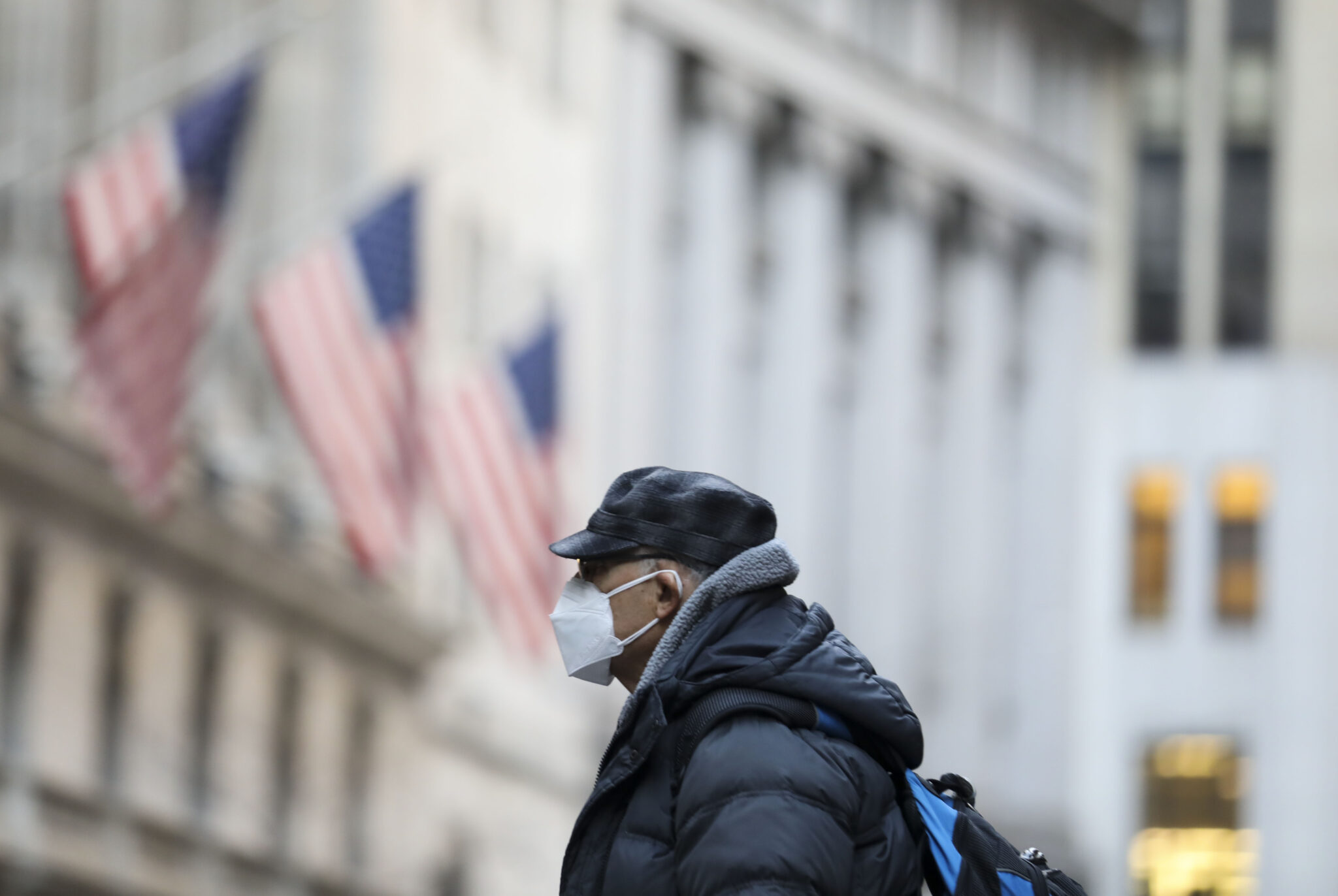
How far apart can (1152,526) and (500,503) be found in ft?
92.3

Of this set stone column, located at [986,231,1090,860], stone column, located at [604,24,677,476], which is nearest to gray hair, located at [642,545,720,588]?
stone column, located at [604,24,677,476]

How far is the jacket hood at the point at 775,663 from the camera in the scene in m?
4.43

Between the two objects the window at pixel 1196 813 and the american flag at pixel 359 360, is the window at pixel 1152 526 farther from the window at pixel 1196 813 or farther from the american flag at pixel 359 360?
the american flag at pixel 359 360

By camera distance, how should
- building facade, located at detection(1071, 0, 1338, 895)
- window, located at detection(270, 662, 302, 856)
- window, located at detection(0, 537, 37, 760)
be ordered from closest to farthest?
window, located at detection(0, 537, 37, 760) → window, located at detection(270, 662, 302, 856) → building facade, located at detection(1071, 0, 1338, 895)

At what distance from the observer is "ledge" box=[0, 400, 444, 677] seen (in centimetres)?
2442

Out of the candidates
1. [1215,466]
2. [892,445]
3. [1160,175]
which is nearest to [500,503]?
[892,445]

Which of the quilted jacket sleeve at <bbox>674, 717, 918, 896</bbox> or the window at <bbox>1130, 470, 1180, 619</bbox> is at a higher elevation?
the window at <bbox>1130, 470, 1180, 619</bbox>

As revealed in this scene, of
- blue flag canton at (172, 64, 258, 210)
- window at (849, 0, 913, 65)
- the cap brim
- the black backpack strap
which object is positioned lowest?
the black backpack strap

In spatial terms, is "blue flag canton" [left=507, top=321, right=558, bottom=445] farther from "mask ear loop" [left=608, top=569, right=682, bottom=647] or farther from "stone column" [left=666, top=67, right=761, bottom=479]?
"mask ear loop" [left=608, top=569, right=682, bottom=647]

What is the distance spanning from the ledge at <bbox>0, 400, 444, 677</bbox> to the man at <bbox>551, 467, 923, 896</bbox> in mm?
19739

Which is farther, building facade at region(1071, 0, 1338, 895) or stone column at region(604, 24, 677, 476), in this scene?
building facade at region(1071, 0, 1338, 895)

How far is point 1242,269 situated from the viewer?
2008 inches

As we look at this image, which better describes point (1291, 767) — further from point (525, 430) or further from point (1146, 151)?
point (525, 430)

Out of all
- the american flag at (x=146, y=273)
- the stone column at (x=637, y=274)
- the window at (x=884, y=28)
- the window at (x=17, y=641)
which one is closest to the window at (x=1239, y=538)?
the window at (x=884, y=28)
